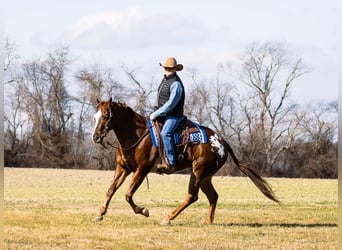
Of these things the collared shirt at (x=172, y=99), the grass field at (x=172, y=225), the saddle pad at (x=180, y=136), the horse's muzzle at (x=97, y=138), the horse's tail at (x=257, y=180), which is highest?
the collared shirt at (x=172, y=99)

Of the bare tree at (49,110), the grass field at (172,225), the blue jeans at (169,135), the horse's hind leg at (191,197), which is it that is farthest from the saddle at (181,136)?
the bare tree at (49,110)

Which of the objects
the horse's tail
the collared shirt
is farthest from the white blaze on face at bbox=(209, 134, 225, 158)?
the collared shirt

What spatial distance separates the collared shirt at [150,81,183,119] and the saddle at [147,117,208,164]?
337mm

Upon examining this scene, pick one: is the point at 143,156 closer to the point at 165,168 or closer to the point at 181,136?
the point at 165,168

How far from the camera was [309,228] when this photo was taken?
1348 centimetres

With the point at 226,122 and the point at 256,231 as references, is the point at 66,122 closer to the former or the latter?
the point at 226,122

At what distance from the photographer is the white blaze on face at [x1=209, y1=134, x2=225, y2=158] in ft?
45.4

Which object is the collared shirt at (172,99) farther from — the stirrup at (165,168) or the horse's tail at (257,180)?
the horse's tail at (257,180)

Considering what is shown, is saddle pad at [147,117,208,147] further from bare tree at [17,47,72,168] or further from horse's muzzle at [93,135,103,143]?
bare tree at [17,47,72,168]

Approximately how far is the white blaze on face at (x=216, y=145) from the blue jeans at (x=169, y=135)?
2.53ft

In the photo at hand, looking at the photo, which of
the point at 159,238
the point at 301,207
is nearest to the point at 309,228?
the point at 159,238

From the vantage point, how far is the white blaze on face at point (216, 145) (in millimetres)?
13840

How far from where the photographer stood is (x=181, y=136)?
536 inches

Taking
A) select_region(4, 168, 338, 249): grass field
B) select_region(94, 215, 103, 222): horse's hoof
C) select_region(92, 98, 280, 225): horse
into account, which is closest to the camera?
select_region(4, 168, 338, 249): grass field
